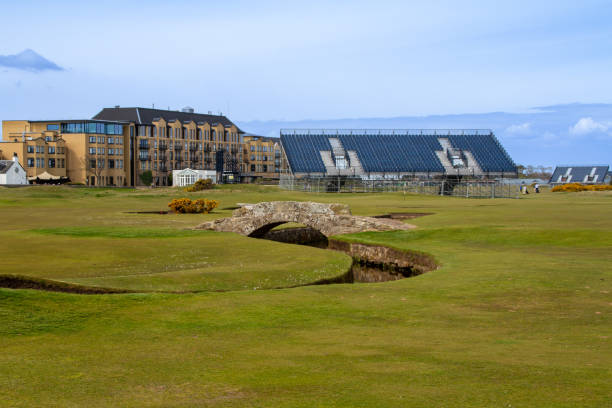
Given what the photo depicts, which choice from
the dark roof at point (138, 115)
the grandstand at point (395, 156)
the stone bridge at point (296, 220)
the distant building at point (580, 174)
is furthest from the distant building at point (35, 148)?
the distant building at point (580, 174)

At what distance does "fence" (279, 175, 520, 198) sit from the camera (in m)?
104


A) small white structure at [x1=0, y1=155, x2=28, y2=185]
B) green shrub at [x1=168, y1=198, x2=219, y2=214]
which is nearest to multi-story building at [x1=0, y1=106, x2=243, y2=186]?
small white structure at [x1=0, y1=155, x2=28, y2=185]

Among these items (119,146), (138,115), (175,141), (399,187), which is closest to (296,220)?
(399,187)

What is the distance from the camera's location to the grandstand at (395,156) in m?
125

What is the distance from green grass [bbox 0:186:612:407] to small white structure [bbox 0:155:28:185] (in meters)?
106

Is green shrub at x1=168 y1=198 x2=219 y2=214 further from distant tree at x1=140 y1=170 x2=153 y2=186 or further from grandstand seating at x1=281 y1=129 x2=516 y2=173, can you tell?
distant tree at x1=140 y1=170 x2=153 y2=186

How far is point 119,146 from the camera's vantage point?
162 meters

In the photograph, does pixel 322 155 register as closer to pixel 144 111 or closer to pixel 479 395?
pixel 144 111

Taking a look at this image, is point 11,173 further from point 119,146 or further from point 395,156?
point 395,156

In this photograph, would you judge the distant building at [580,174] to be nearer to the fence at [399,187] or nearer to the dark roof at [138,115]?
the fence at [399,187]

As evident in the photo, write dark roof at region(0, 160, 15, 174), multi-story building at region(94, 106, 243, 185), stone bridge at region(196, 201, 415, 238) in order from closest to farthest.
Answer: stone bridge at region(196, 201, 415, 238), dark roof at region(0, 160, 15, 174), multi-story building at region(94, 106, 243, 185)

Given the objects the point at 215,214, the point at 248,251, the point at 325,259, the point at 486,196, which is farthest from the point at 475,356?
the point at 486,196

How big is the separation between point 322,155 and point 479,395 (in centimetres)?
11804

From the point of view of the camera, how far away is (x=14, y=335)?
14039mm
